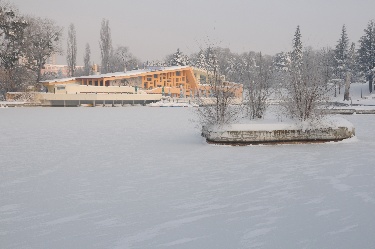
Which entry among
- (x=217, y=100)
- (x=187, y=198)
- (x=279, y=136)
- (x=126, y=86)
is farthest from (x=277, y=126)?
(x=126, y=86)

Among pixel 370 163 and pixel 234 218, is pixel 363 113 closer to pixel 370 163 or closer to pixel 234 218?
pixel 370 163

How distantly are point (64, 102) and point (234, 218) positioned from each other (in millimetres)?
44762

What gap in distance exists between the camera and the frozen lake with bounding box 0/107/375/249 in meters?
4.83

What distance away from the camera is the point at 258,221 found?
17.6 feet

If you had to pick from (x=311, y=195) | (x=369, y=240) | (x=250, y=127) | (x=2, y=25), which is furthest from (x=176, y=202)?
(x=2, y=25)

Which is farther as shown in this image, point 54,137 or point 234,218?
point 54,137

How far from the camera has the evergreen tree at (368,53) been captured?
59.6 m

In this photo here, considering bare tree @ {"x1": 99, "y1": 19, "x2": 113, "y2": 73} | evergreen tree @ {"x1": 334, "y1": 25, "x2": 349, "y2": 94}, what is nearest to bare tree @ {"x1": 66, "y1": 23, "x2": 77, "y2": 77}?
bare tree @ {"x1": 99, "y1": 19, "x2": 113, "y2": 73}

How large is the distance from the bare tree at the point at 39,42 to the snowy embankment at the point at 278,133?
47967 millimetres

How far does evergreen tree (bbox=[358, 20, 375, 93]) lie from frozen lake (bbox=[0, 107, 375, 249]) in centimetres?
5404

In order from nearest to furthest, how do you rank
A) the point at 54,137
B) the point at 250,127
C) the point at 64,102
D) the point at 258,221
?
the point at 258,221
the point at 250,127
the point at 54,137
the point at 64,102

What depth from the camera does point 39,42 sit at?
180ft

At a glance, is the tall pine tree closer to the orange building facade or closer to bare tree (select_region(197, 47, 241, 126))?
the orange building facade

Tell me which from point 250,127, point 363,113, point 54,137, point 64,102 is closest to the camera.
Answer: point 250,127
